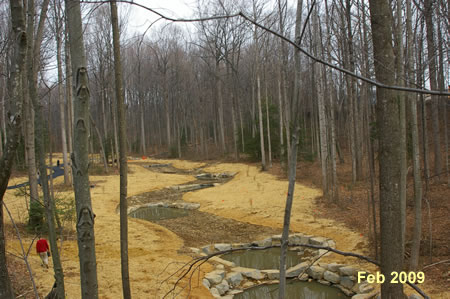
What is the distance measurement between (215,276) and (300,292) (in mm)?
1655

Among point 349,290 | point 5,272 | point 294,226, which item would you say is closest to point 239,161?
point 294,226

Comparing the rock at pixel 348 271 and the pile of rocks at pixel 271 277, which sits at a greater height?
the rock at pixel 348 271

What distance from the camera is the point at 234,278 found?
266 inches

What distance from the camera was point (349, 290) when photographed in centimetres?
625

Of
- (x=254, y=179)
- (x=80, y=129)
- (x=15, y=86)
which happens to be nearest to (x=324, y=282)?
(x=80, y=129)

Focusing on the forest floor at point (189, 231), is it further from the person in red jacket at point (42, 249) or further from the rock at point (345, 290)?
the rock at point (345, 290)

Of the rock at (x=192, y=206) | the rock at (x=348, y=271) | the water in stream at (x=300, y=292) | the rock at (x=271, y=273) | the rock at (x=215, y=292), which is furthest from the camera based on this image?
the rock at (x=192, y=206)

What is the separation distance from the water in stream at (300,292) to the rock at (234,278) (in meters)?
0.29

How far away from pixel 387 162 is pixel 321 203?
10097mm

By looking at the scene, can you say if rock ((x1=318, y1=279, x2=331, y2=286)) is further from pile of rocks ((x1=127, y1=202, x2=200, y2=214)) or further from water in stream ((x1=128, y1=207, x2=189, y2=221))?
pile of rocks ((x1=127, y1=202, x2=200, y2=214))

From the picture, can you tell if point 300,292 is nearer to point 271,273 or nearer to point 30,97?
point 271,273

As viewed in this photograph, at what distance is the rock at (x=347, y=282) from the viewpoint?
249 inches

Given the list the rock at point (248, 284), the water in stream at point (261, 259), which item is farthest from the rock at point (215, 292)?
the water in stream at point (261, 259)

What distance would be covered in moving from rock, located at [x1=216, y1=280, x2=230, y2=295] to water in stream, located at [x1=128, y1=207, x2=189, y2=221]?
6.32 meters
